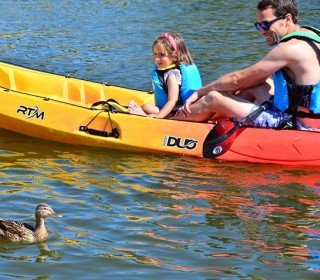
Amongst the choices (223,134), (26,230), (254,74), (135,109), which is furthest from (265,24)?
(26,230)

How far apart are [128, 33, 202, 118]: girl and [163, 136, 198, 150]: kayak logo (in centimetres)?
28

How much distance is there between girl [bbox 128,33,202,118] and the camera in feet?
28.7

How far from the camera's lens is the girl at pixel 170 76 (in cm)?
874

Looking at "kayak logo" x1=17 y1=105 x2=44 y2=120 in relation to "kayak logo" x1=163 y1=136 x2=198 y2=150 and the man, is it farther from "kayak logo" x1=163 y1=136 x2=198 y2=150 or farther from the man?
the man

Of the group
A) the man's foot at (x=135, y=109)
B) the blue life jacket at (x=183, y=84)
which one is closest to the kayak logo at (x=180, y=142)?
the man's foot at (x=135, y=109)

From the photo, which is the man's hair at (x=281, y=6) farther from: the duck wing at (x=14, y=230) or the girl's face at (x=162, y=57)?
the duck wing at (x=14, y=230)

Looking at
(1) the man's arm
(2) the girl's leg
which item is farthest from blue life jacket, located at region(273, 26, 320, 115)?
(2) the girl's leg

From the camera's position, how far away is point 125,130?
872 cm

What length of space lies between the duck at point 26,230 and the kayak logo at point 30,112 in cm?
264

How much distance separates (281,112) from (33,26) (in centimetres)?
899

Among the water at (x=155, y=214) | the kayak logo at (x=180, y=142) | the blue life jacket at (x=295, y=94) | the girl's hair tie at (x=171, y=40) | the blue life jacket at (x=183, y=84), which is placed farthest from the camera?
the blue life jacket at (x=183, y=84)

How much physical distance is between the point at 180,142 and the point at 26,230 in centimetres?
253

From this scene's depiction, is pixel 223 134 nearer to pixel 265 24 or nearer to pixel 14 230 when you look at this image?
pixel 265 24

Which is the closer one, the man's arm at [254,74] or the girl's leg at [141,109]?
the man's arm at [254,74]
